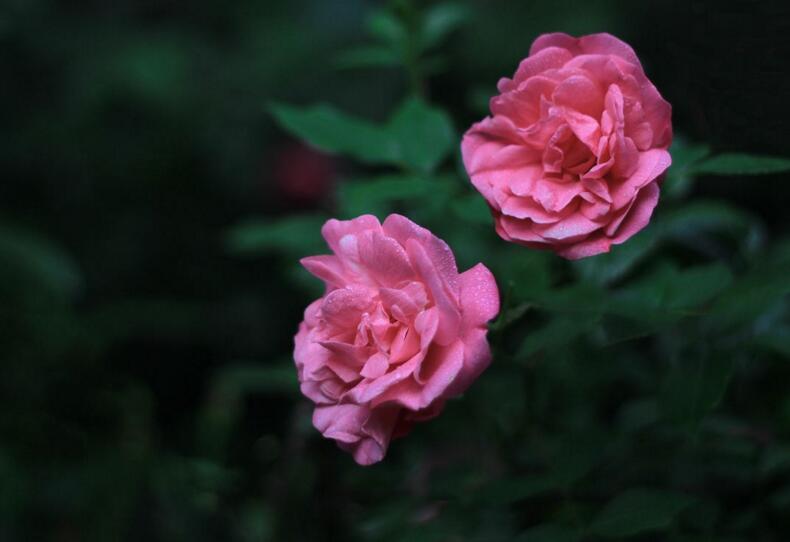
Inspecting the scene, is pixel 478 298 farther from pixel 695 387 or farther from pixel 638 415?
pixel 638 415

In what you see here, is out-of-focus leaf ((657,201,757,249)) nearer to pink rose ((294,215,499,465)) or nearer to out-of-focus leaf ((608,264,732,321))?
out-of-focus leaf ((608,264,732,321))

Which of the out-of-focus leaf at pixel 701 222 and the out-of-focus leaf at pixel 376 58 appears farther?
the out-of-focus leaf at pixel 376 58

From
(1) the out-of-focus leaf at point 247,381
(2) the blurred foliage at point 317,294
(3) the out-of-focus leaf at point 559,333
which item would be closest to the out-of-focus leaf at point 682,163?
(2) the blurred foliage at point 317,294

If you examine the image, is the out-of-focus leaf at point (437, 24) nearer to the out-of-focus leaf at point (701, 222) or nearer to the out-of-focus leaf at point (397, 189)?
the out-of-focus leaf at point (397, 189)

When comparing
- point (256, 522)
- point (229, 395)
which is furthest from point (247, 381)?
point (256, 522)

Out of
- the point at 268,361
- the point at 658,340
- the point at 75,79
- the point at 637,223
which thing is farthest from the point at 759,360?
the point at 75,79

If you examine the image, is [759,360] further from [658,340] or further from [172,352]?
[172,352]

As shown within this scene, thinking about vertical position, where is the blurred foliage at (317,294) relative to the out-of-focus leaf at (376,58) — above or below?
below
